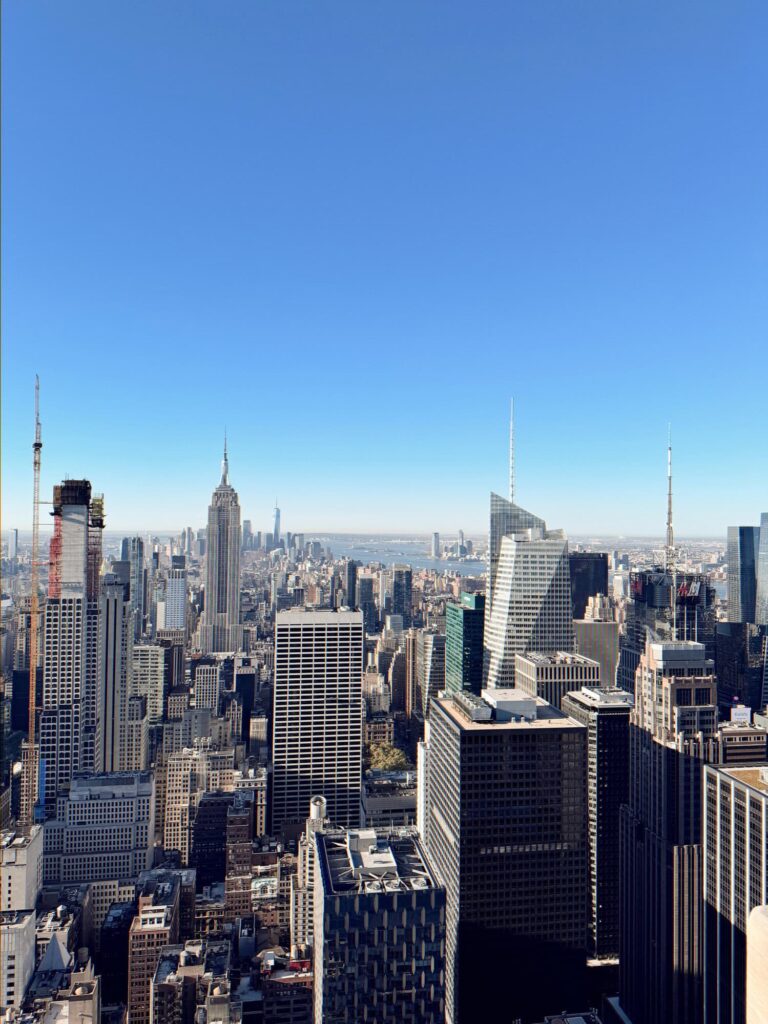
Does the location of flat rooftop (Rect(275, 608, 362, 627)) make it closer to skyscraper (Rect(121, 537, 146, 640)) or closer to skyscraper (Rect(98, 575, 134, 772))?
skyscraper (Rect(98, 575, 134, 772))

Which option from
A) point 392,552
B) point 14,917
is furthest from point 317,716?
point 14,917

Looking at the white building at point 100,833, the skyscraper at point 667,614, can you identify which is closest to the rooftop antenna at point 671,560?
the skyscraper at point 667,614

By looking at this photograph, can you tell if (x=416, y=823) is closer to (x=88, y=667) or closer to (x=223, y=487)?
(x=88, y=667)

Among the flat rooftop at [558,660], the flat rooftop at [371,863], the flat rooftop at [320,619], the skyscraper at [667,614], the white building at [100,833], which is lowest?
the white building at [100,833]

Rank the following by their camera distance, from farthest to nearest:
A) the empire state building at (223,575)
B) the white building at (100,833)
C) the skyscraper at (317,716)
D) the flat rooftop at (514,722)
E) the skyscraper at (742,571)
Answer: the empire state building at (223,575) < the skyscraper at (317,716) < the skyscraper at (742,571) < the white building at (100,833) < the flat rooftop at (514,722)

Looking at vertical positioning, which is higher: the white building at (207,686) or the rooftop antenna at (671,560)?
the rooftop antenna at (671,560)

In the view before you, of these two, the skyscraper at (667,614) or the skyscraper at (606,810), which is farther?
the skyscraper at (667,614)

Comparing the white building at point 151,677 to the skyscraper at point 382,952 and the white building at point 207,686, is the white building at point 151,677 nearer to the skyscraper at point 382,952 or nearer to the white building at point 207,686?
the white building at point 207,686

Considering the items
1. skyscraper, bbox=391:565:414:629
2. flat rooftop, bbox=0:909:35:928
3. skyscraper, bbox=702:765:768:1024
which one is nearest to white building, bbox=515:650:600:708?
skyscraper, bbox=702:765:768:1024
